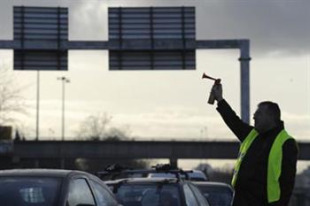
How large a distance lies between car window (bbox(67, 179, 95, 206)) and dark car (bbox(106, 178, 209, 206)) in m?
2.40

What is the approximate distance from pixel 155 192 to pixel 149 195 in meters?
0.10

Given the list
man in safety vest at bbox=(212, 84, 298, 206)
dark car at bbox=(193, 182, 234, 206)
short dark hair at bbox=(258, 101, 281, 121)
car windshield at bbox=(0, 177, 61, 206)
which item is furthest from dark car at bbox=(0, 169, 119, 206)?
dark car at bbox=(193, 182, 234, 206)

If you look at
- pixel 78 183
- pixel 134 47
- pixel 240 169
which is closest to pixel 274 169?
pixel 240 169

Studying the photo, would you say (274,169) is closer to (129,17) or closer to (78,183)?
(78,183)

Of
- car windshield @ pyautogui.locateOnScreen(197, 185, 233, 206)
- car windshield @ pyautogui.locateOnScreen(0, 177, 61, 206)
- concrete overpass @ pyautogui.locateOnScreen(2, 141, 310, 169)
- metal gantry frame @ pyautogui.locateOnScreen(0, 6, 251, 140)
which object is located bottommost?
concrete overpass @ pyautogui.locateOnScreen(2, 141, 310, 169)

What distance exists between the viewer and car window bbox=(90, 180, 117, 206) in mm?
10766

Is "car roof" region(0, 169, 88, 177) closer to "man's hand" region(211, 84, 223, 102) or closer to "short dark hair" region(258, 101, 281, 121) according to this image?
"man's hand" region(211, 84, 223, 102)

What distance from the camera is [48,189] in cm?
984

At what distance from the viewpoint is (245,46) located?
3412cm

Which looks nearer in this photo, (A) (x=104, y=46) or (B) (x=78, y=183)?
(B) (x=78, y=183)

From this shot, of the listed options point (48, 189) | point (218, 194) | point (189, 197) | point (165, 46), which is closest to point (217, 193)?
point (218, 194)

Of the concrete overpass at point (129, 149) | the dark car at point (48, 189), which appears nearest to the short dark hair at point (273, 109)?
the dark car at point (48, 189)

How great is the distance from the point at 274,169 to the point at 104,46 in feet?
87.4

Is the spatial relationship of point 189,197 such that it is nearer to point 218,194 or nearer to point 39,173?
point 39,173
